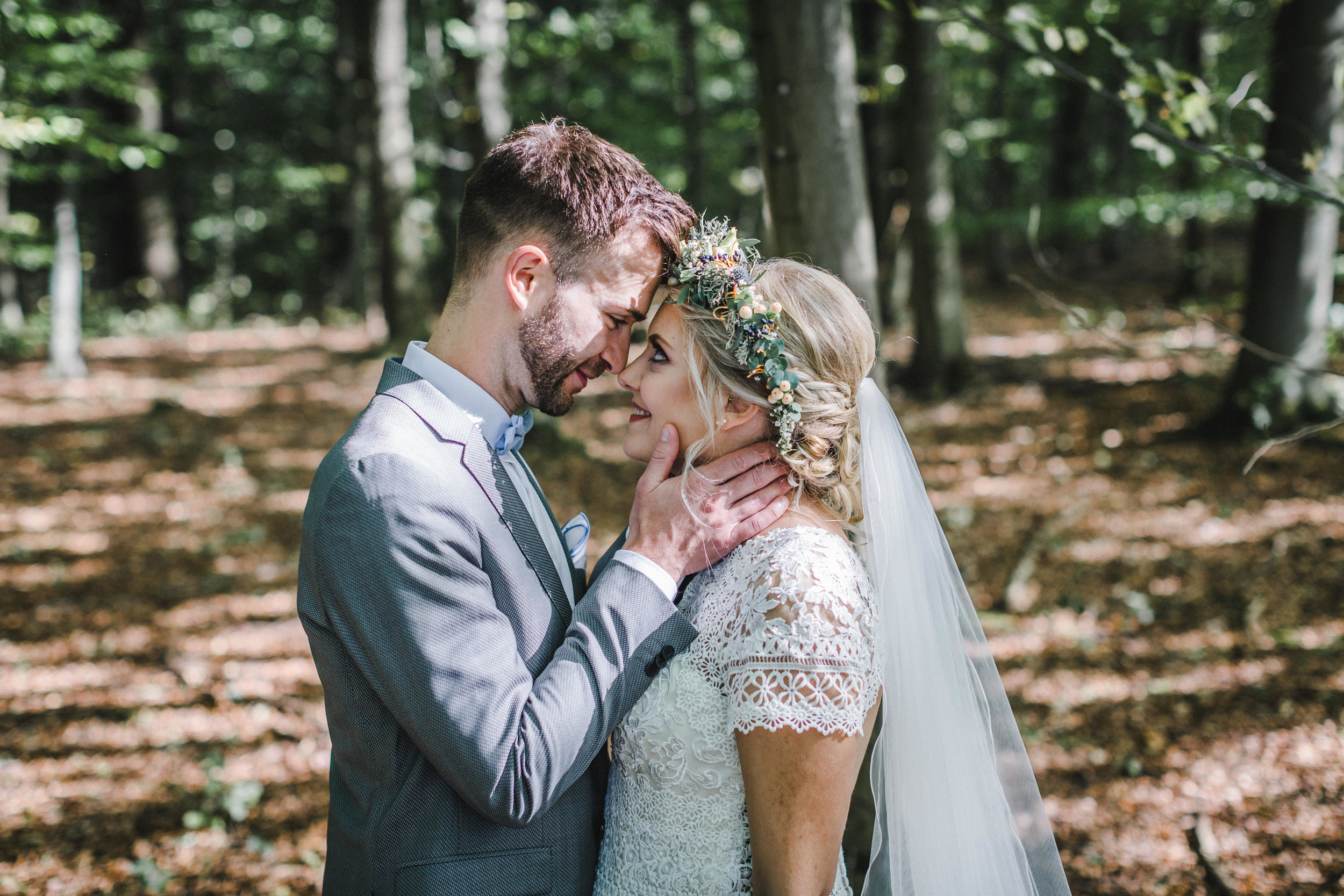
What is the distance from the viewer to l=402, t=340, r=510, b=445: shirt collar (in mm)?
2047

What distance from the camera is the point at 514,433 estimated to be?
7.02ft

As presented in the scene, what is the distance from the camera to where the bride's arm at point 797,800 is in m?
1.88

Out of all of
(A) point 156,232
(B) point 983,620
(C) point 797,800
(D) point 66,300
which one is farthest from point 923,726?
(A) point 156,232

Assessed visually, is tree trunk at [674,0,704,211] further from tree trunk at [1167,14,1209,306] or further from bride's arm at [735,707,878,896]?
bride's arm at [735,707,878,896]

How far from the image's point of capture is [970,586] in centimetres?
615

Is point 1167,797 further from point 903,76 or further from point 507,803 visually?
point 903,76

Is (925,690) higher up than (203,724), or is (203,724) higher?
(925,690)

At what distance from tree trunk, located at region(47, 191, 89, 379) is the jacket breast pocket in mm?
12550

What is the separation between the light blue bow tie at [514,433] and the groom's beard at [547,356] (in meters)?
0.06

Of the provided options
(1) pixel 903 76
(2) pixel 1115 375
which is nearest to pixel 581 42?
(1) pixel 903 76

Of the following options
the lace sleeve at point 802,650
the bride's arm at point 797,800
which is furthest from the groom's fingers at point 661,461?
the bride's arm at point 797,800

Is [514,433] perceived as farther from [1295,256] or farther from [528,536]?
[1295,256]

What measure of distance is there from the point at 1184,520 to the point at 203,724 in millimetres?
7118

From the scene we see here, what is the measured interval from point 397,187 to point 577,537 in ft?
35.4
